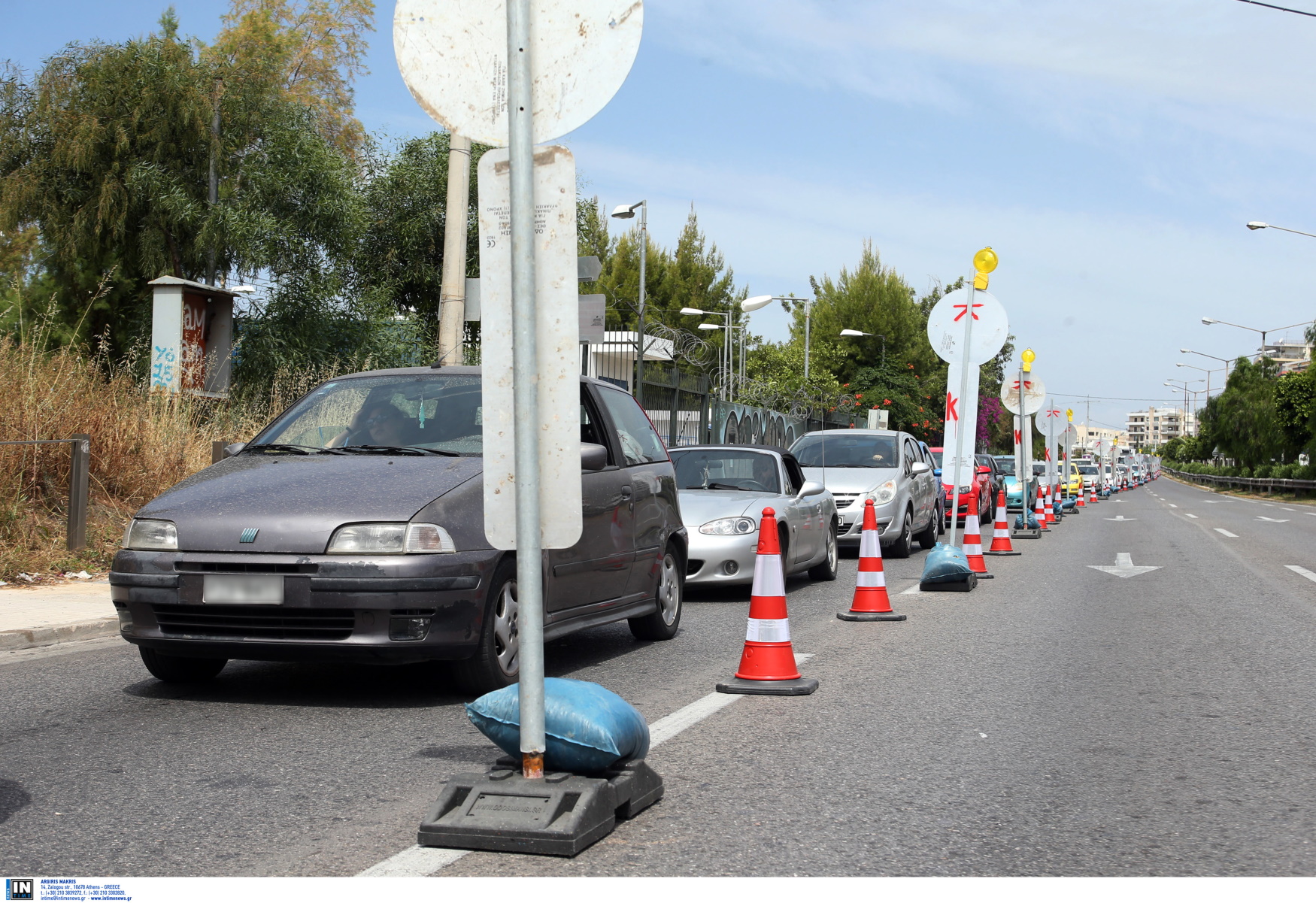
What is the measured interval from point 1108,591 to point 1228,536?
38.9 ft

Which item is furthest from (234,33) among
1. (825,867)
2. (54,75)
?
(825,867)

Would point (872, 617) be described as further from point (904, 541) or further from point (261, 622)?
point (904, 541)

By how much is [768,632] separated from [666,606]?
1730 mm

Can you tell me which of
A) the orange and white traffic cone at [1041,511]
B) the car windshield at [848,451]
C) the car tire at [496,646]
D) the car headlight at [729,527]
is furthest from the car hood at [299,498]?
the orange and white traffic cone at [1041,511]

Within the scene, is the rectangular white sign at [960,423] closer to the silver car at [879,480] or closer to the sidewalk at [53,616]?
the silver car at [879,480]

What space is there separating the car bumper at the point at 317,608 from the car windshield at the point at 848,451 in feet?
37.4

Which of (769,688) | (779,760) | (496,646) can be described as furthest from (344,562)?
(769,688)

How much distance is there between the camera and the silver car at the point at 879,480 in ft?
51.6

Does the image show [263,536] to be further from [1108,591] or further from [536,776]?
[1108,591]

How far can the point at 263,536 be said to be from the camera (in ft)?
18.2

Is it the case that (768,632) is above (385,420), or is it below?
below

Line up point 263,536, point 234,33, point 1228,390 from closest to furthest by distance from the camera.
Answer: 1. point 263,536
2. point 234,33
3. point 1228,390

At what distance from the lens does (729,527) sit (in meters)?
10.9

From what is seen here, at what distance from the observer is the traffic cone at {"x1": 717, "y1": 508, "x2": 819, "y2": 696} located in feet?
21.3
